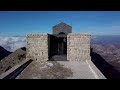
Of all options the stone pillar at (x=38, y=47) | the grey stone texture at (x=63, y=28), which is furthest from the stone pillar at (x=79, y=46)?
the grey stone texture at (x=63, y=28)

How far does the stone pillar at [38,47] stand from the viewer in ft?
40.7

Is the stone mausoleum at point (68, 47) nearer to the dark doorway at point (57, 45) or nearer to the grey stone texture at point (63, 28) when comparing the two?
the dark doorway at point (57, 45)

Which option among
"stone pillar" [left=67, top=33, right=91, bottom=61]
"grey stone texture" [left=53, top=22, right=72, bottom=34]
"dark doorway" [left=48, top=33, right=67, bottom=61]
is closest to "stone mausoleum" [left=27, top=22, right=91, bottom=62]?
"stone pillar" [left=67, top=33, right=91, bottom=61]

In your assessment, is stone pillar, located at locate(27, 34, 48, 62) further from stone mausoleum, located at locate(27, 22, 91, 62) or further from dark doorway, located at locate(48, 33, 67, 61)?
dark doorway, located at locate(48, 33, 67, 61)

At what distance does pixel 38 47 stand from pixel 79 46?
2.58m

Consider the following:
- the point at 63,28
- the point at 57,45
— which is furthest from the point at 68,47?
the point at 63,28

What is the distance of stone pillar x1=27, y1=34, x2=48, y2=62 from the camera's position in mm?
12414

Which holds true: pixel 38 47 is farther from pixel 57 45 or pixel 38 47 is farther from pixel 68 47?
pixel 57 45

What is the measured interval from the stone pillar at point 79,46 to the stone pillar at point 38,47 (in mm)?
1546

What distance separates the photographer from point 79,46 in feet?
40.4
